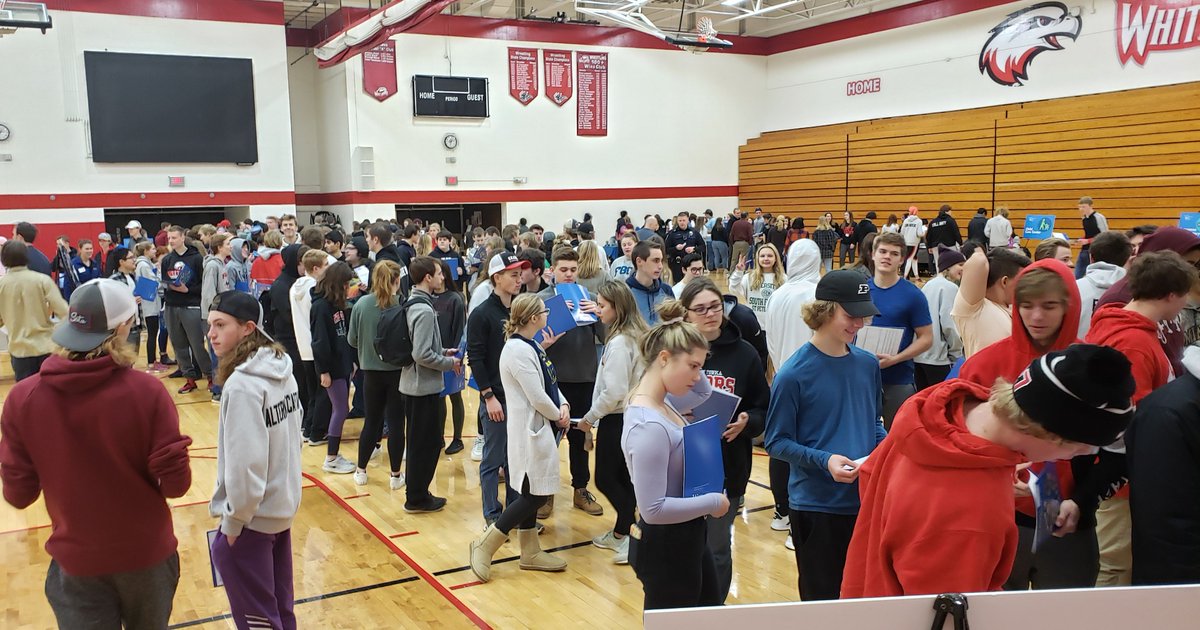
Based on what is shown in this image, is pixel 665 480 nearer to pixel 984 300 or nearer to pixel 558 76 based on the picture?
pixel 984 300

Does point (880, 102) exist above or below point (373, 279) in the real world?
above

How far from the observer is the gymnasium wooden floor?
410cm

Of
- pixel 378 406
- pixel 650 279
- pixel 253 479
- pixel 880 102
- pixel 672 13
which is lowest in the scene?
pixel 378 406

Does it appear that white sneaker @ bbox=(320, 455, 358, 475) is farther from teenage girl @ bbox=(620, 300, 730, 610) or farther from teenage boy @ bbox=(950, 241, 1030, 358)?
teenage boy @ bbox=(950, 241, 1030, 358)

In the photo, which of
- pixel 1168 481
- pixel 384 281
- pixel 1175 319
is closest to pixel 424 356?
pixel 384 281

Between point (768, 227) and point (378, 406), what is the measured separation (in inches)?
614

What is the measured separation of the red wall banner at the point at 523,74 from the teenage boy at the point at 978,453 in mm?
20342

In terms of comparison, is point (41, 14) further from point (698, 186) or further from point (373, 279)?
point (698, 186)

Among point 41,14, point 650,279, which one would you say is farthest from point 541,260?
point 41,14

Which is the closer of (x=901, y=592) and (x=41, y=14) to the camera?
(x=901, y=592)

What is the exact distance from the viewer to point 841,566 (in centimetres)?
297

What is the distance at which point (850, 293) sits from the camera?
2988 mm

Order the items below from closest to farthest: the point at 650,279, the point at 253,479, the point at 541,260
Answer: the point at 253,479
the point at 650,279
the point at 541,260

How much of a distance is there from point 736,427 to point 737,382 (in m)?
0.23
